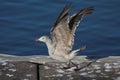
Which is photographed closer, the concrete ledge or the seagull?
the concrete ledge

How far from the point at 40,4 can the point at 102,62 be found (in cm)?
814

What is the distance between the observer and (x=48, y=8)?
601 inches

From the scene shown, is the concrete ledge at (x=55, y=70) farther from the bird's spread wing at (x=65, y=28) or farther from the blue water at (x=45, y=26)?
the blue water at (x=45, y=26)

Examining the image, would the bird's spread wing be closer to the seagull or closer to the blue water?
the seagull

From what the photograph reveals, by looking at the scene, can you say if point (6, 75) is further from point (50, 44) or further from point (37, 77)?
point (50, 44)

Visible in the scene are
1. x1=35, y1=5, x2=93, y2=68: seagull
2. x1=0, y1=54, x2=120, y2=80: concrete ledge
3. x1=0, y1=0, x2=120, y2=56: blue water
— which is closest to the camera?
x1=0, y1=54, x2=120, y2=80: concrete ledge

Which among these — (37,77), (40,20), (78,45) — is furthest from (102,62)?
(40,20)

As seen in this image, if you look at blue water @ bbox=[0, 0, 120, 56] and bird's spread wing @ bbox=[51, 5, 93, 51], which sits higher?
blue water @ bbox=[0, 0, 120, 56]

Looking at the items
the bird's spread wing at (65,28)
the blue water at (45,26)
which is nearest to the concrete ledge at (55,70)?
the bird's spread wing at (65,28)

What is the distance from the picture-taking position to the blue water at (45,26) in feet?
46.0

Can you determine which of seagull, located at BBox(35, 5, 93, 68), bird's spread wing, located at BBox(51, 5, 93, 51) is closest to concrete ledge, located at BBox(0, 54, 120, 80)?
seagull, located at BBox(35, 5, 93, 68)

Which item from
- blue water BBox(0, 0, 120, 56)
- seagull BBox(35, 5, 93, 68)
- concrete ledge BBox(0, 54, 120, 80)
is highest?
blue water BBox(0, 0, 120, 56)

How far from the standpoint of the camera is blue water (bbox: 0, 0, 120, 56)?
14.0m

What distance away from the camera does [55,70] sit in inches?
281
